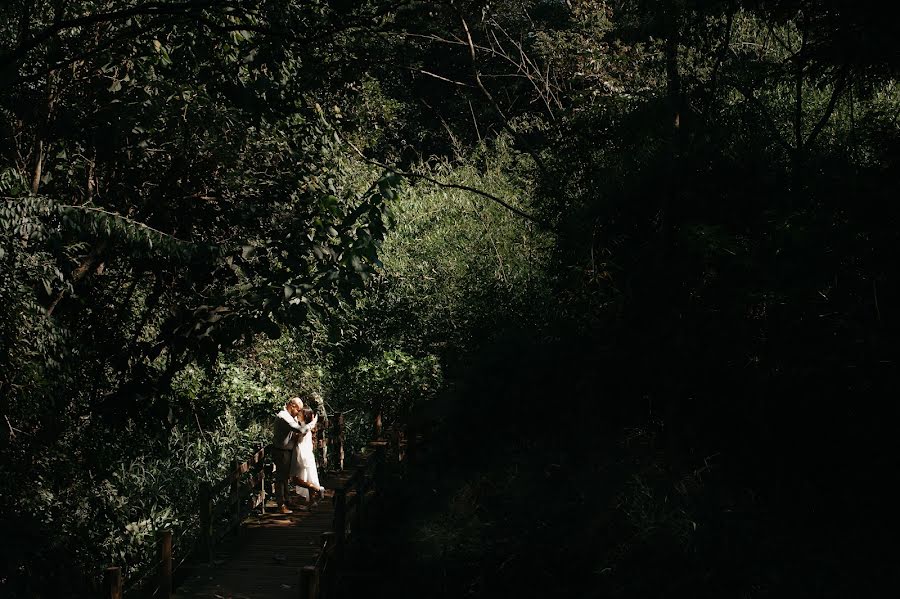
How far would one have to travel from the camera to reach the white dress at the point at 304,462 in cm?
1270

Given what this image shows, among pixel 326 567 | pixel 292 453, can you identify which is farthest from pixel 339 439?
pixel 326 567

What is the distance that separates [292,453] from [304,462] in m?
0.31

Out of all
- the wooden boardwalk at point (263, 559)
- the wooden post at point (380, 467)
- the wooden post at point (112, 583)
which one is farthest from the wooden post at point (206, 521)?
the wooden post at point (112, 583)

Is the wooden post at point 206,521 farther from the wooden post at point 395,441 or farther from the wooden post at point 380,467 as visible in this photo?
the wooden post at point 395,441

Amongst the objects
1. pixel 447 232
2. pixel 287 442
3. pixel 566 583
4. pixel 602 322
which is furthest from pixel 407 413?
pixel 566 583

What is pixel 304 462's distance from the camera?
42.4 ft

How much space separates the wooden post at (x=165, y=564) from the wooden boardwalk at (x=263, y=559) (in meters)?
0.72

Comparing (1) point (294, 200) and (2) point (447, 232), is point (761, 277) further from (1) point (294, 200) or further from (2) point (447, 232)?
(2) point (447, 232)

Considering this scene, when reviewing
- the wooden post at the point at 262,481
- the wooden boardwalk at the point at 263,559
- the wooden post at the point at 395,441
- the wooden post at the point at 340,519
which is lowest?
the wooden boardwalk at the point at 263,559

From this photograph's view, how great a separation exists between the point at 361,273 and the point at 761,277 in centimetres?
381

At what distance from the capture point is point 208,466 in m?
15.1

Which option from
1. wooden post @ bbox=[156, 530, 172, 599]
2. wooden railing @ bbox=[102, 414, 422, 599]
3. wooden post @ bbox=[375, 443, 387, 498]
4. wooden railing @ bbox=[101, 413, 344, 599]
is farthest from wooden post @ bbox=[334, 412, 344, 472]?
wooden post @ bbox=[156, 530, 172, 599]

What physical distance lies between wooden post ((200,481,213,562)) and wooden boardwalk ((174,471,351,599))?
16 cm

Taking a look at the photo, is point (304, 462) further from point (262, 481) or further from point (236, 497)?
point (236, 497)
